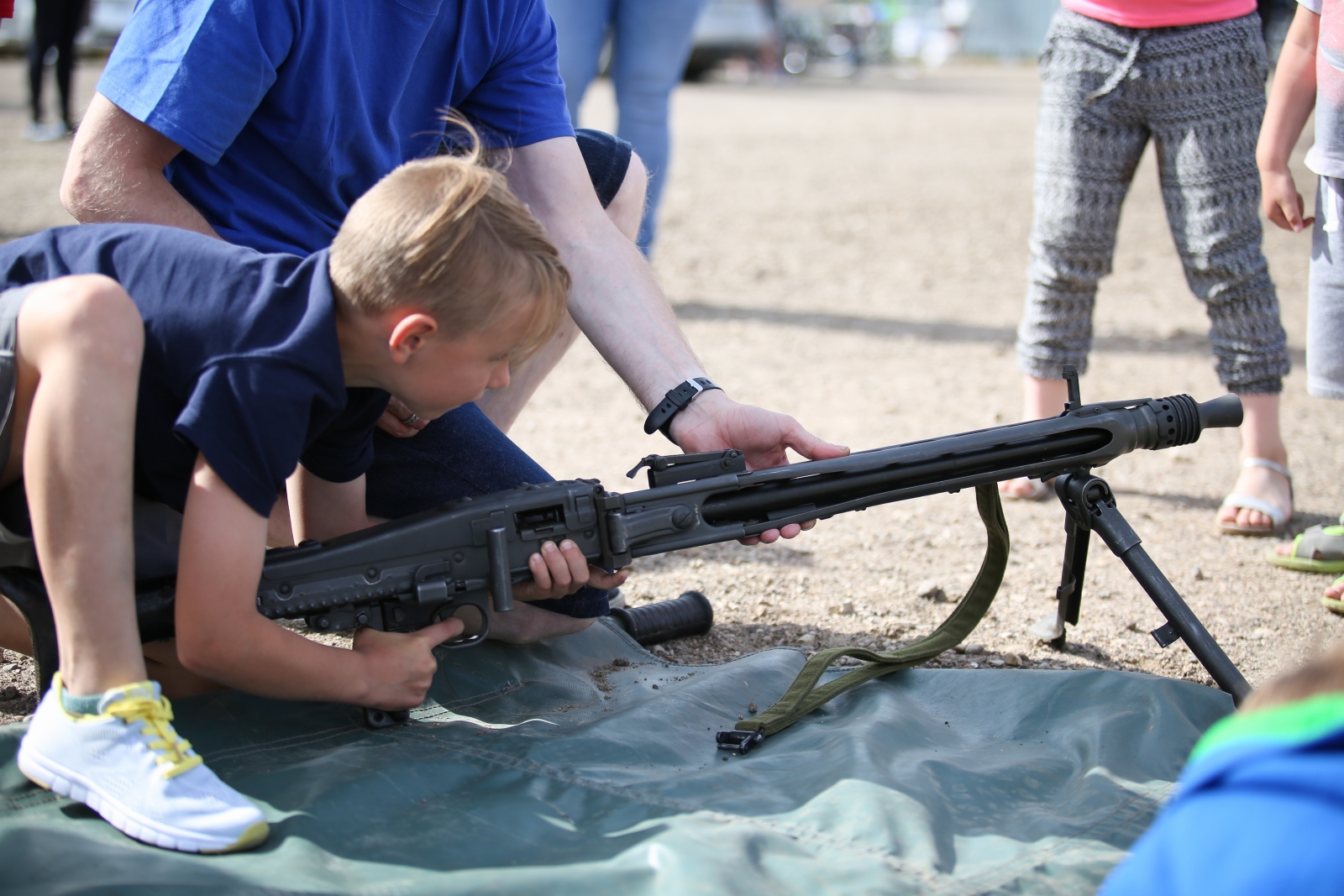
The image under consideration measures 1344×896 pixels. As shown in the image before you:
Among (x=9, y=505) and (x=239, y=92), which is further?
(x=239, y=92)

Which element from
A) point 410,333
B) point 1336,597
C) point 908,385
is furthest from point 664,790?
point 908,385

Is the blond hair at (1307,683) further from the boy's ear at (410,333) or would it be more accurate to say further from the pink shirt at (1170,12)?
the pink shirt at (1170,12)

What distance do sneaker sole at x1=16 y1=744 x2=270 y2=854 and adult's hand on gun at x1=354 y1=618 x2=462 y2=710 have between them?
368 millimetres

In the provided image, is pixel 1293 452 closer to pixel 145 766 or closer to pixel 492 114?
pixel 492 114

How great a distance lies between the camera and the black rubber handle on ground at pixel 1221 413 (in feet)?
7.74

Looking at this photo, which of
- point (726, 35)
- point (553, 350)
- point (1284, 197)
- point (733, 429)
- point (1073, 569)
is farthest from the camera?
point (726, 35)

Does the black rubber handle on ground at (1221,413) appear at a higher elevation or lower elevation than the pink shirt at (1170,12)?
lower

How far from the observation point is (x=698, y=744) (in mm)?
2211

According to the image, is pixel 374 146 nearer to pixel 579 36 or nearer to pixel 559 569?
pixel 559 569

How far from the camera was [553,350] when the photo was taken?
3.11m

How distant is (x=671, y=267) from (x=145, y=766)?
19.2 ft

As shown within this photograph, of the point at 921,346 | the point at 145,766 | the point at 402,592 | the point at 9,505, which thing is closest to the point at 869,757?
the point at 402,592

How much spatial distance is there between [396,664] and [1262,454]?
107 inches

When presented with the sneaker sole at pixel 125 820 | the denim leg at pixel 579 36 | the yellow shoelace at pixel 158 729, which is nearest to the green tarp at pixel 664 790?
the sneaker sole at pixel 125 820
